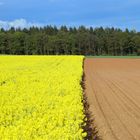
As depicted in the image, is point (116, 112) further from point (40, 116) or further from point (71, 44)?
point (71, 44)

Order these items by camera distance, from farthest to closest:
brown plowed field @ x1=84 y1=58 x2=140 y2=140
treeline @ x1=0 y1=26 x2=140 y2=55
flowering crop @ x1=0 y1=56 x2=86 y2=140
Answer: treeline @ x1=0 y1=26 x2=140 y2=55 → brown plowed field @ x1=84 y1=58 x2=140 y2=140 → flowering crop @ x1=0 y1=56 x2=86 y2=140

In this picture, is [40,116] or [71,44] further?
[71,44]

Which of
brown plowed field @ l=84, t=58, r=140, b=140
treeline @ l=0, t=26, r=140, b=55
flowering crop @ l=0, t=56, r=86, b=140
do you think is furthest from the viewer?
treeline @ l=0, t=26, r=140, b=55

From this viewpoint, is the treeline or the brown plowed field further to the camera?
the treeline

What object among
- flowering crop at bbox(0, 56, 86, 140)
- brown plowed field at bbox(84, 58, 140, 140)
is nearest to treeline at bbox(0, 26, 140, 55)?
brown plowed field at bbox(84, 58, 140, 140)

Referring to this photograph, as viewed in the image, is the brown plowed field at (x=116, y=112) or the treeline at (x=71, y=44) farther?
the treeline at (x=71, y=44)

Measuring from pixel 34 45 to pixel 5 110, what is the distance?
123m

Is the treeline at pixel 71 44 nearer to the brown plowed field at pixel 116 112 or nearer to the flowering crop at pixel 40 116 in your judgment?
the brown plowed field at pixel 116 112

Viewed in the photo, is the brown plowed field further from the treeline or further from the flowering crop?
the treeline

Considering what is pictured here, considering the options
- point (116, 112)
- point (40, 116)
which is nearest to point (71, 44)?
point (116, 112)

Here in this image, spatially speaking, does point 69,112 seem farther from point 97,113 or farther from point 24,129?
point 97,113

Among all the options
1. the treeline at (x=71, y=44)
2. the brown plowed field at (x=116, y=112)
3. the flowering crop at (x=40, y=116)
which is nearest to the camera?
the flowering crop at (x=40, y=116)

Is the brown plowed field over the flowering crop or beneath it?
beneath

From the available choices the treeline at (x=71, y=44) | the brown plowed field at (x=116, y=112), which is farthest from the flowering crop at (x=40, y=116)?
the treeline at (x=71, y=44)
